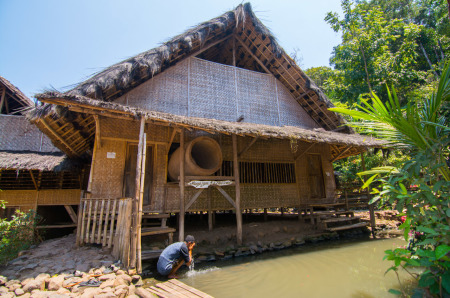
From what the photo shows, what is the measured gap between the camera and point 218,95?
7.80 meters

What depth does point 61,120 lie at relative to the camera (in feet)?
17.2

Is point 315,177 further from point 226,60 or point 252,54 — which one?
point 226,60

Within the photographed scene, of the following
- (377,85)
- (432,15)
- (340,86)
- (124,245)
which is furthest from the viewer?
(432,15)

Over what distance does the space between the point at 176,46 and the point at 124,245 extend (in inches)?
200

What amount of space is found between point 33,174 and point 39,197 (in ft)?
2.67

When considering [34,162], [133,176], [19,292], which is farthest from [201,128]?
[34,162]

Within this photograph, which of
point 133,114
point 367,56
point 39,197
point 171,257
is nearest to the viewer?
point 171,257

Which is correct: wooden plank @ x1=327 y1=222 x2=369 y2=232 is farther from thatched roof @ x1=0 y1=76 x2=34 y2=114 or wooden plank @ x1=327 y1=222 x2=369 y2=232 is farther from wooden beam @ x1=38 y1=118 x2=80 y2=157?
thatched roof @ x1=0 y1=76 x2=34 y2=114

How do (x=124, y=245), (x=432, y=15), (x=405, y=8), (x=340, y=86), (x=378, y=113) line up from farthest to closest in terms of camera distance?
(x=405, y=8)
(x=432, y=15)
(x=340, y=86)
(x=124, y=245)
(x=378, y=113)

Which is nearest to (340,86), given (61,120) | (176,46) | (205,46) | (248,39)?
(248,39)

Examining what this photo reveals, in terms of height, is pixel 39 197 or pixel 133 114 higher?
pixel 133 114

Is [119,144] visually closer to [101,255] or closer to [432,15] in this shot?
[101,255]

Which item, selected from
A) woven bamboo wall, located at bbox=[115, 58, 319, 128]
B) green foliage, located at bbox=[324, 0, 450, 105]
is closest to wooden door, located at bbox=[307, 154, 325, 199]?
woven bamboo wall, located at bbox=[115, 58, 319, 128]

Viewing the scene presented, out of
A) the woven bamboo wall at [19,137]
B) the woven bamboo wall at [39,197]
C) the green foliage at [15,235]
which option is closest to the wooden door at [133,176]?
the green foliage at [15,235]
